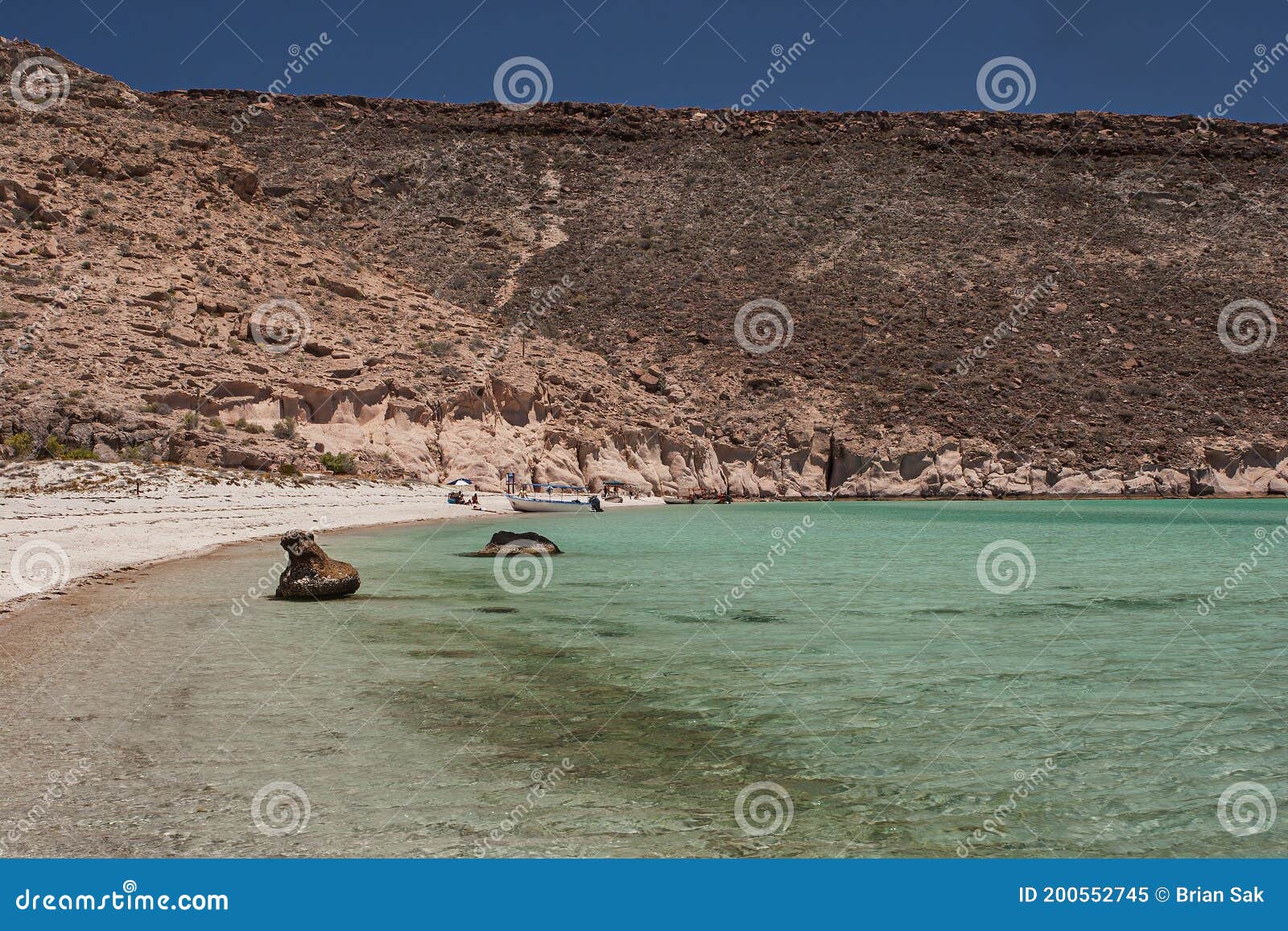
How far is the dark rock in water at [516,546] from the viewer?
20.9 meters

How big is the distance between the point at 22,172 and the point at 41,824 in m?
53.9

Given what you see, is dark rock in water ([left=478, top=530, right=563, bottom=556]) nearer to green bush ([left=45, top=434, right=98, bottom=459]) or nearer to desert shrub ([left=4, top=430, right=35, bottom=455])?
green bush ([left=45, top=434, right=98, bottom=459])

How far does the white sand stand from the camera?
16328 millimetres

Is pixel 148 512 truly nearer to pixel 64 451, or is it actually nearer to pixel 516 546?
pixel 64 451

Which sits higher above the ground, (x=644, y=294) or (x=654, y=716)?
(x=644, y=294)

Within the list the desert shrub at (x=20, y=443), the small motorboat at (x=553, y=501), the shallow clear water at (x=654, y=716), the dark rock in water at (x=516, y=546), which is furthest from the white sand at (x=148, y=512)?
the dark rock in water at (x=516, y=546)

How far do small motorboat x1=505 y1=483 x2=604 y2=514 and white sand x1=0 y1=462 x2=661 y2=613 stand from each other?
2.56 feet

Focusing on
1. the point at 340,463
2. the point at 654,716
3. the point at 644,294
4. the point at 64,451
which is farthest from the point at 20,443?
the point at 644,294

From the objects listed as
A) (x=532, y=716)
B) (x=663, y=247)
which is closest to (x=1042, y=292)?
(x=663, y=247)

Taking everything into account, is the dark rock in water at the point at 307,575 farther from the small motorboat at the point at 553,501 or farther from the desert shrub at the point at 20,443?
the small motorboat at the point at 553,501

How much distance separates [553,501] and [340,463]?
8.49 meters

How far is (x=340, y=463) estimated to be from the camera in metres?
39.2

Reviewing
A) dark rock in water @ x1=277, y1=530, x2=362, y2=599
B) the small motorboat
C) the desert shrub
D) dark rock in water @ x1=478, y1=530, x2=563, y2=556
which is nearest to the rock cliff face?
the desert shrub

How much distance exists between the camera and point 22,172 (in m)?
49.6
